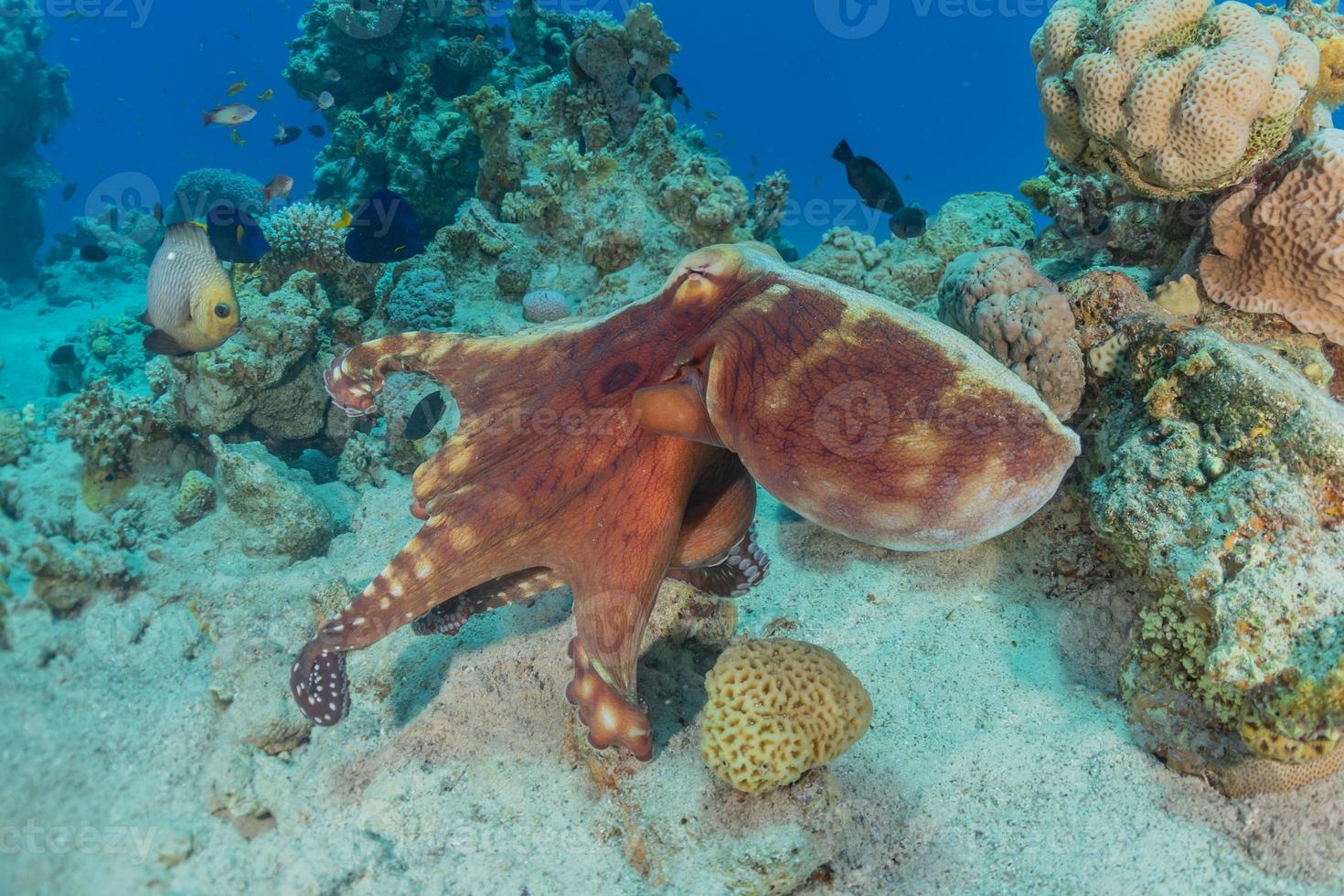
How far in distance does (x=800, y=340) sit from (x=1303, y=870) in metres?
2.43

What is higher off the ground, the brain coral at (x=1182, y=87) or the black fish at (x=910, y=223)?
the brain coral at (x=1182, y=87)

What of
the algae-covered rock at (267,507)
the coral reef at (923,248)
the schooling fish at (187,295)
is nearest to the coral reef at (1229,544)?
the coral reef at (923,248)

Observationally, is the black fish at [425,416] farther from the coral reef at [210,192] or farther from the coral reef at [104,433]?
the coral reef at [210,192]

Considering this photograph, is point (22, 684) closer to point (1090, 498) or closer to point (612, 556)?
point (612, 556)

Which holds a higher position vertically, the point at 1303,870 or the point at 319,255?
the point at 319,255

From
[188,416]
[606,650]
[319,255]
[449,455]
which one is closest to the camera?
[606,650]

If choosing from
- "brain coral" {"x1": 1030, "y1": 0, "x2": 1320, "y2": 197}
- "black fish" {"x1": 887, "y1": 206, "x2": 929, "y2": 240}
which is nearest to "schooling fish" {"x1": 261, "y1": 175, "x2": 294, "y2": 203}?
"black fish" {"x1": 887, "y1": 206, "x2": 929, "y2": 240}

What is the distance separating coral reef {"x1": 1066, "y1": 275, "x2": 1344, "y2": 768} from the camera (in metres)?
2.43

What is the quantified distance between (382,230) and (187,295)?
7.29 feet

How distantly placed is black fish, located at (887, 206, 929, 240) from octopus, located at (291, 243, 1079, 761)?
509cm

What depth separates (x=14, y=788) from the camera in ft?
7.26

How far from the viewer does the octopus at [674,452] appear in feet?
6.41

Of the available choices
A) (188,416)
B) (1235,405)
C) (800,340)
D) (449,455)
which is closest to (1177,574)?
(1235,405)

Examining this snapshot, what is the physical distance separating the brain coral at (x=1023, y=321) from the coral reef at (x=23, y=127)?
27.8 meters
